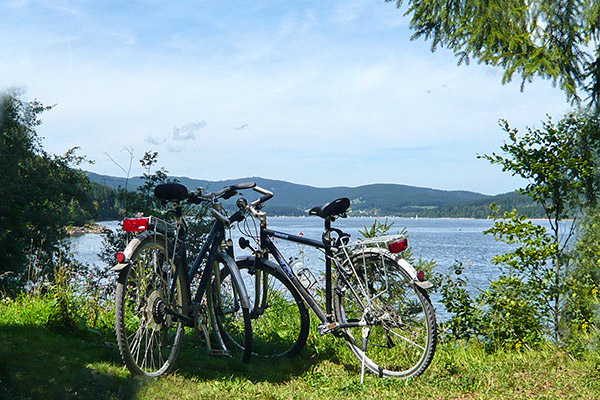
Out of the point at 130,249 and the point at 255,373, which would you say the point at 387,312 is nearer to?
the point at 255,373

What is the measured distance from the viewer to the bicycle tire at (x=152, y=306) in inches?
150

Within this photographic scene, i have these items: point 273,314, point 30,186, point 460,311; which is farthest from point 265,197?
point 30,186

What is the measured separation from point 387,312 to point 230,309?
132cm

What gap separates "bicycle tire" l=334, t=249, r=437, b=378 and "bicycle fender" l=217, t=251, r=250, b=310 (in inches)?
29.3

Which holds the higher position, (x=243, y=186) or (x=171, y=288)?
(x=243, y=186)

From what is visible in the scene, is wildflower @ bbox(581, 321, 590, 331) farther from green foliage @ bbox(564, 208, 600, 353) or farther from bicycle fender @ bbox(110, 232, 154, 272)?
bicycle fender @ bbox(110, 232, 154, 272)

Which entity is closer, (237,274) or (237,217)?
(237,274)

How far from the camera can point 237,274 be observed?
447 centimetres

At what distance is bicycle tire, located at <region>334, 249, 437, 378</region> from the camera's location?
14.0 feet

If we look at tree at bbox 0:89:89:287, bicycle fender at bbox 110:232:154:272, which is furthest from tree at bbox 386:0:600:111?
tree at bbox 0:89:89:287

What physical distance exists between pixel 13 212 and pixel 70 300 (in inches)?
734

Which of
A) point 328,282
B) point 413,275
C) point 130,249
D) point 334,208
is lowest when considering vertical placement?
point 328,282

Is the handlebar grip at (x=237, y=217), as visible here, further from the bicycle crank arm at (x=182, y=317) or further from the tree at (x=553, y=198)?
the tree at (x=553, y=198)

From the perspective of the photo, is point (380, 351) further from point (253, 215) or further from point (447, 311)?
point (253, 215)
